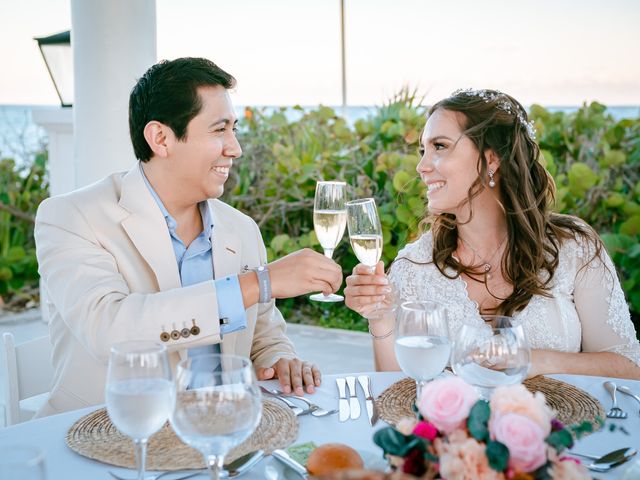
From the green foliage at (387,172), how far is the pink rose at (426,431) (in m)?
2.97

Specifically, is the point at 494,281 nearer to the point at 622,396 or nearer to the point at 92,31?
the point at 622,396

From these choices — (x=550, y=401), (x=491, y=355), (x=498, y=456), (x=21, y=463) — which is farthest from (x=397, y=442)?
(x=550, y=401)

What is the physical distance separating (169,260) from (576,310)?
4.57 ft

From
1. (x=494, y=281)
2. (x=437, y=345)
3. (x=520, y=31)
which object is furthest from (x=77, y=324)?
(x=520, y=31)

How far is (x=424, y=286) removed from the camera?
2609 mm

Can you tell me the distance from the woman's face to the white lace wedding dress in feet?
1.00

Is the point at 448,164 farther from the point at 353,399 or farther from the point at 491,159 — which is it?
the point at 353,399

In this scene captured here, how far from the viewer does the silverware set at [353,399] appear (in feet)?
5.20

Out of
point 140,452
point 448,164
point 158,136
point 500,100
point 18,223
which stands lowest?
point 18,223

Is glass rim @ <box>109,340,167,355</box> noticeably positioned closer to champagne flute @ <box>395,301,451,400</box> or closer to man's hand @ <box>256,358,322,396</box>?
champagne flute @ <box>395,301,451,400</box>

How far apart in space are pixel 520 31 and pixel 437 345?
10604 millimetres

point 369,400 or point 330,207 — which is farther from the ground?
point 330,207

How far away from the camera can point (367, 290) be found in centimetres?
198

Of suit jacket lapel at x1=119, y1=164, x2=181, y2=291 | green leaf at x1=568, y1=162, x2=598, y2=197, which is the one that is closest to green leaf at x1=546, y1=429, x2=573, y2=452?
suit jacket lapel at x1=119, y1=164, x2=181, y2=291
